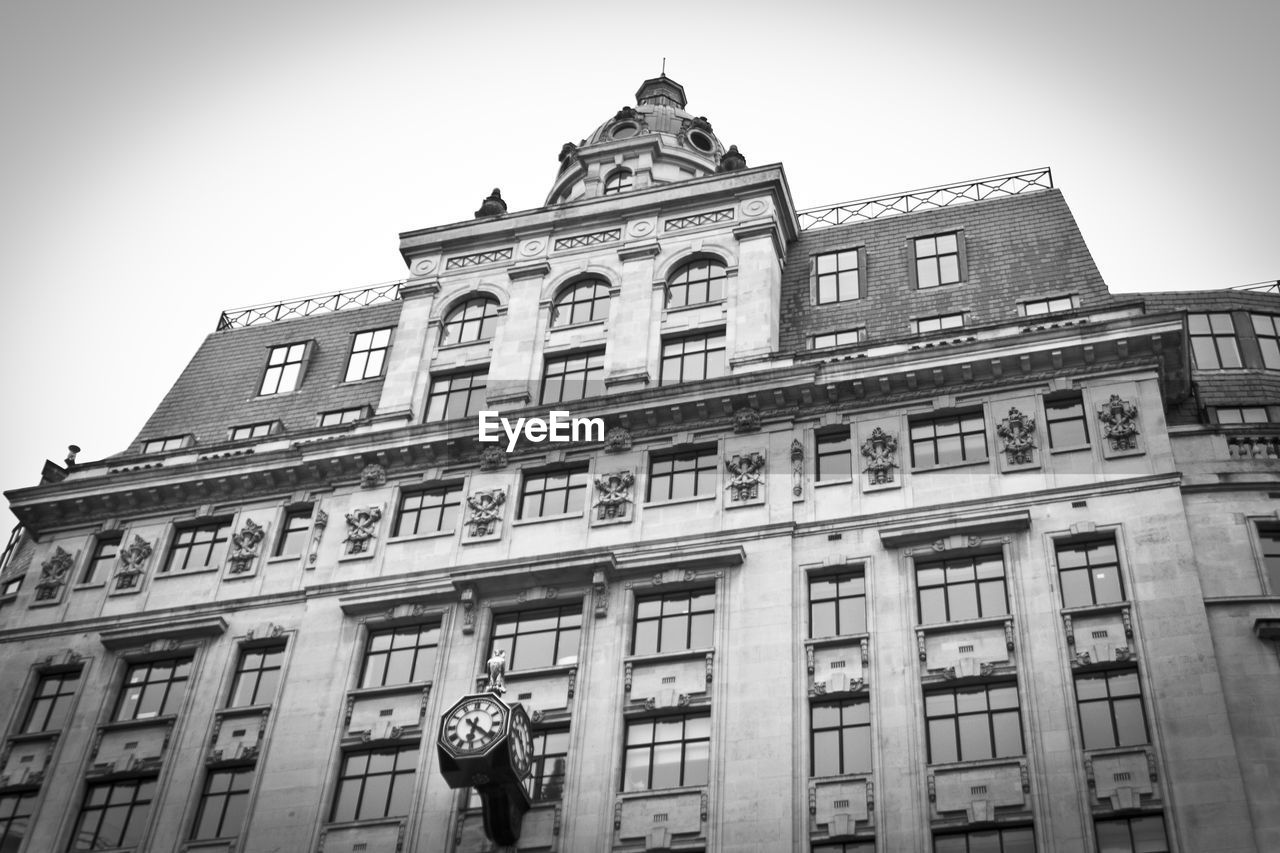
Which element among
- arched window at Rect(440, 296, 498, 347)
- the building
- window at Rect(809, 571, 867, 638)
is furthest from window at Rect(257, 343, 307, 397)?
window at Rect(809, 571, 867, 638)

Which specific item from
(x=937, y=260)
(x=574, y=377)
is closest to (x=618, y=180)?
(x=574, y=377)

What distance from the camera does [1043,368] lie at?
→ 43.1m

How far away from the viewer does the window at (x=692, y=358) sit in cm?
4722

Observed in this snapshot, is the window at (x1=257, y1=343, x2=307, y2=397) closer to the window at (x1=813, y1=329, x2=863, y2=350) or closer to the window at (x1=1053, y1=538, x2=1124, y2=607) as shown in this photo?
the window at (x1=813, y1=329, x2=863, y2=350)

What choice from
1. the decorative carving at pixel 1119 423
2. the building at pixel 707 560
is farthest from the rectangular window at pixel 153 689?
the decorative carving at pixel 1119 423

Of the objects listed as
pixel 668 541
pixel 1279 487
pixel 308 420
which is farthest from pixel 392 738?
pixel 1279 487

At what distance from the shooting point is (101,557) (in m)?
49.8

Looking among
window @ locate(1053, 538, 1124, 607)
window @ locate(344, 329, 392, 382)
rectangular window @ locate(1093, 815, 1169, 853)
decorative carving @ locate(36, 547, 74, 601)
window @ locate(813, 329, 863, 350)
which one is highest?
window @ locate(344, 329, 392, 382)

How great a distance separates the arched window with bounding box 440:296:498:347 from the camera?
5134 centimetres

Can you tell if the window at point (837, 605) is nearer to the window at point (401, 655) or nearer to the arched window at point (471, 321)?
the window at point (401, 655)

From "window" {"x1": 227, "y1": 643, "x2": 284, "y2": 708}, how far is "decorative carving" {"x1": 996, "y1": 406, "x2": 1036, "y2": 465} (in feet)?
67.9

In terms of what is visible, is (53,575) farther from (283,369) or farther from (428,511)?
(428,511)

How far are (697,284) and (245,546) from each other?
1589 cm

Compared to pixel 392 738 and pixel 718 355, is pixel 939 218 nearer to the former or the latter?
pixel 718 355
